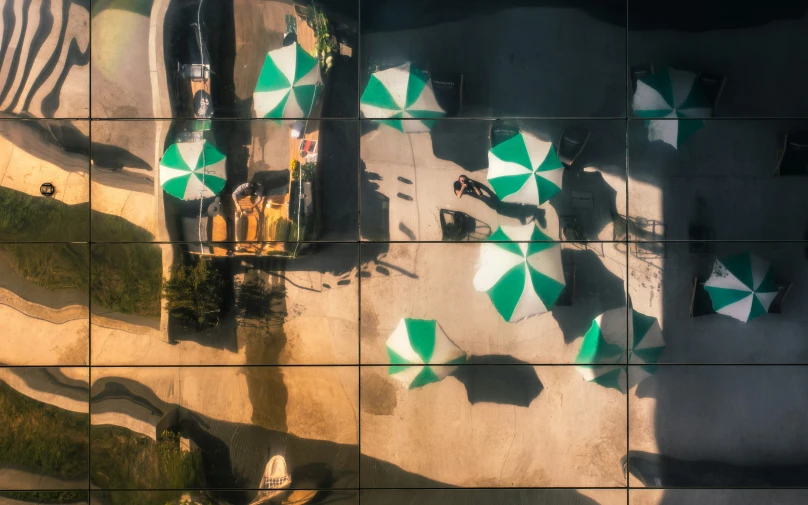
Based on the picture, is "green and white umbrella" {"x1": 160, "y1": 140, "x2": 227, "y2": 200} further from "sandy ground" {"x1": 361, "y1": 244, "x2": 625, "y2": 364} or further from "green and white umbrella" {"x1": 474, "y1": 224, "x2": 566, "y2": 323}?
"green and white umbrella" {"x1": 474, "y1": 224, "x2": 566, "y2": 323}

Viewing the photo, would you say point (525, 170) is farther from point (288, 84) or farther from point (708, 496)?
point (708, 496)

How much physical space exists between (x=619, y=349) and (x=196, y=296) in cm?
576

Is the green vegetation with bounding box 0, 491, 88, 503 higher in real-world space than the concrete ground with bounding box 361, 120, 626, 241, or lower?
lower

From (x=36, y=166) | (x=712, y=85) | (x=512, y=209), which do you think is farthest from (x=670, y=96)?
(x=36, y=166)

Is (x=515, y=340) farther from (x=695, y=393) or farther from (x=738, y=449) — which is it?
(x=738, y=449)

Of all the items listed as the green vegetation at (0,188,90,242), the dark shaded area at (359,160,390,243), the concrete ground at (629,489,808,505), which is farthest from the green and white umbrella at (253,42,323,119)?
the concrete ground at (629,489,808,505)

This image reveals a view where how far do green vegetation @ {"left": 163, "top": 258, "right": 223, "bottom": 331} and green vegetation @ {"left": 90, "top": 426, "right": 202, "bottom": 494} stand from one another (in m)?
1.61

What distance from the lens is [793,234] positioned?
6344 millimetres

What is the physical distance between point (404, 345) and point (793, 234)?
548cm

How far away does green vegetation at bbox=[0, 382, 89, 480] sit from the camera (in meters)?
6.37

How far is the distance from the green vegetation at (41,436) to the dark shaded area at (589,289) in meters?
6.74

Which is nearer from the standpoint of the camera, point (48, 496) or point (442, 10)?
point (442, 10)

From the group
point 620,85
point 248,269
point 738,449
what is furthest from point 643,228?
point 248,269

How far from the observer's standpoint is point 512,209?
20.7ft
